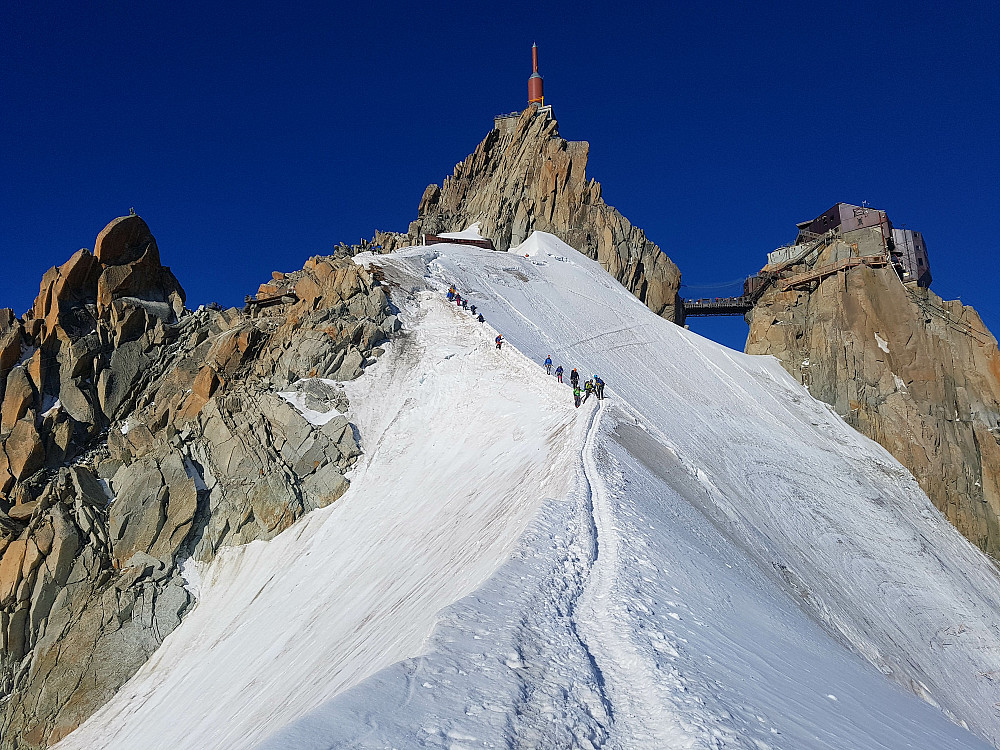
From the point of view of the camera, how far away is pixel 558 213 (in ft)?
219

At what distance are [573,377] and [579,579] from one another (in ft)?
56.3

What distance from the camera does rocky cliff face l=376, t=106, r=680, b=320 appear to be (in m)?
64.1

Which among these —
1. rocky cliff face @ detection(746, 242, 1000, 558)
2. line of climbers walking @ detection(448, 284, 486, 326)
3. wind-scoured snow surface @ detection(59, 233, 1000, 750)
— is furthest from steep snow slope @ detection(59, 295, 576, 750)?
rocky cliff face @ detection(746, 242, 1000, 558)

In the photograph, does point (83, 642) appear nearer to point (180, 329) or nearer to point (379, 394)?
point (379, 394)

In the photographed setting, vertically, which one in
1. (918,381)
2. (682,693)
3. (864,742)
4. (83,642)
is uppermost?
(918,381)

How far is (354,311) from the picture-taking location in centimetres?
3703

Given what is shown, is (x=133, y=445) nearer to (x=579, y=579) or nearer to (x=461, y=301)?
(x=461, y=301)

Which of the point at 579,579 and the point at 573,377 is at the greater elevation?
the point at 573,377

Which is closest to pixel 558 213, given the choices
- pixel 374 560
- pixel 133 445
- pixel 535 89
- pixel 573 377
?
pixel 535 89

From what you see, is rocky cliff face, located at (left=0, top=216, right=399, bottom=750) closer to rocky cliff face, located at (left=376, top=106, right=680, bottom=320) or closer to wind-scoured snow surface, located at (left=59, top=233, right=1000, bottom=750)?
wind-scoured snow surface, located at (left=59, top=233, right=1000, bottom=750)

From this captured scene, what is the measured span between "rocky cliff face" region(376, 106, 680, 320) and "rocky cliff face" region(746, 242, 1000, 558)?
1350 centimetres

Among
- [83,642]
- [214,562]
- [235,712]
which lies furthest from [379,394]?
[235,712]

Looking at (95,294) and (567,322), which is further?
(567,322)

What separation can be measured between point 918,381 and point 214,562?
151 ft
